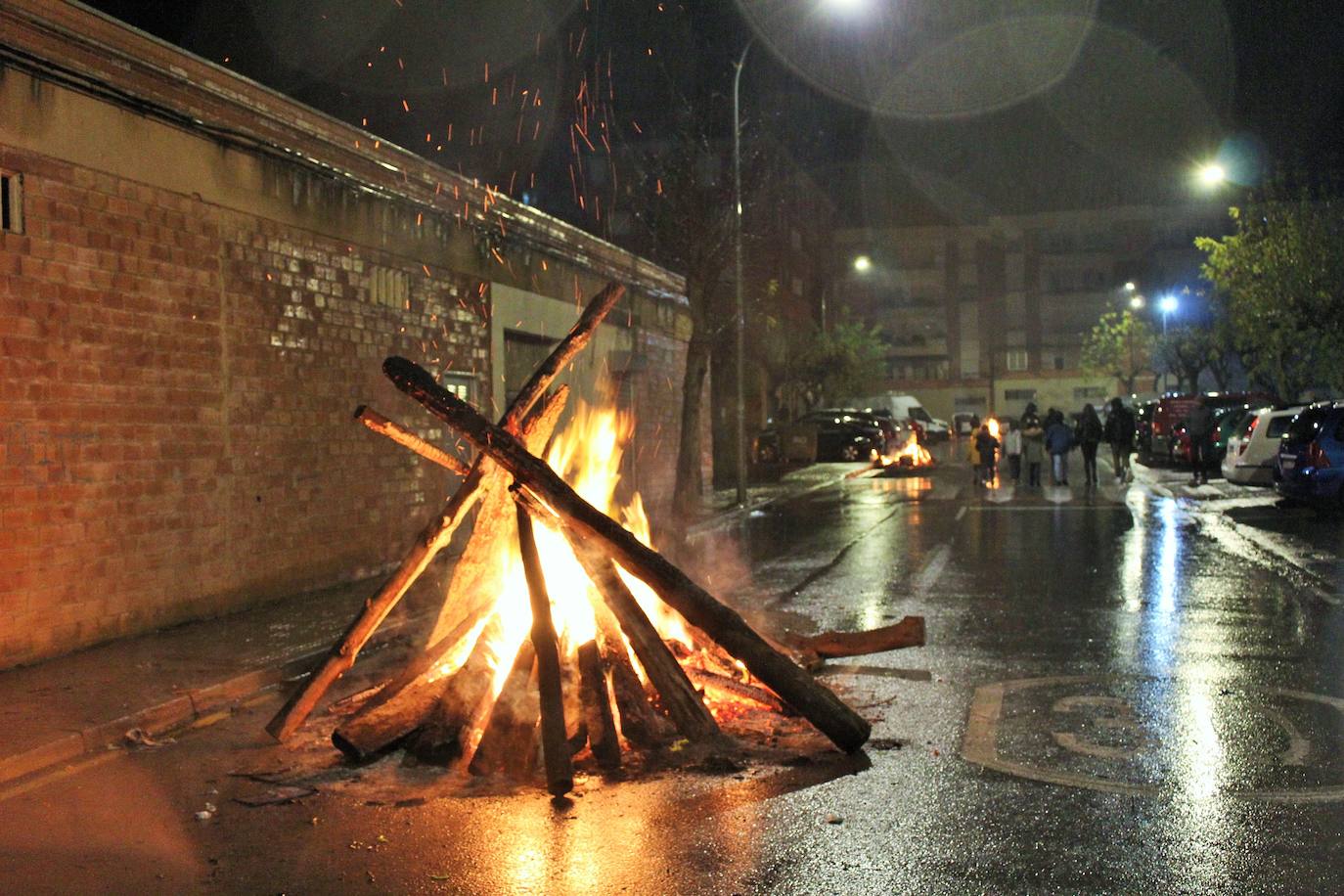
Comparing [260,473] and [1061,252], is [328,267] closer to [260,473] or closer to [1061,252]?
[260,473]

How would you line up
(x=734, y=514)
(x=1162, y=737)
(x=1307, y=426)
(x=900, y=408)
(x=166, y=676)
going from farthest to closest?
(x=900, y=408) < (x=734, y=514) < (x=1307, y=426) < (x=166, y=676) < (x=1162, y=737)

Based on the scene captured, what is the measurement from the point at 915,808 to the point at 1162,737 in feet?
6.42

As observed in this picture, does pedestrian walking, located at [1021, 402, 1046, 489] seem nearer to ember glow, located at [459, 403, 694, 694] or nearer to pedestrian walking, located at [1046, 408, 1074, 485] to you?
pedestrian walking, located at [1046, 408, 1074, 485]

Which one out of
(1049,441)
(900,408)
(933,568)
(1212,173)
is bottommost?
(933,568)

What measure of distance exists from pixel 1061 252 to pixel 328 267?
89118 mm

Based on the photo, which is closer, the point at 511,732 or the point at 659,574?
the point at 511,732

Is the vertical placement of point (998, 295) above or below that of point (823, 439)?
above

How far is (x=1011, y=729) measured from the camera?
23.0 ft

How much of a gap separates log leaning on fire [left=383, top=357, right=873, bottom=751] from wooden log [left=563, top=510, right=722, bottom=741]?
0.41 ft

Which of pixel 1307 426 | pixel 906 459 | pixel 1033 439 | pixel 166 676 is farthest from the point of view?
pixel 906 459

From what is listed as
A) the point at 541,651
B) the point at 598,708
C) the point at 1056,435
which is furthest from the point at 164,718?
the point at 1056,435

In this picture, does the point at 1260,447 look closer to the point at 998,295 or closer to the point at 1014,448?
the point at 1014,448

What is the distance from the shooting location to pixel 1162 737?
6.80 meters

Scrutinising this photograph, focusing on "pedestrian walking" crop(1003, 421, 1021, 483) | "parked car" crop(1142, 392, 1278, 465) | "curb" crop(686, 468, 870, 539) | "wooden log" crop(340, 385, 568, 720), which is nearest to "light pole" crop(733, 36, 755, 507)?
"curb" crop(686, 468, 870, 539)
